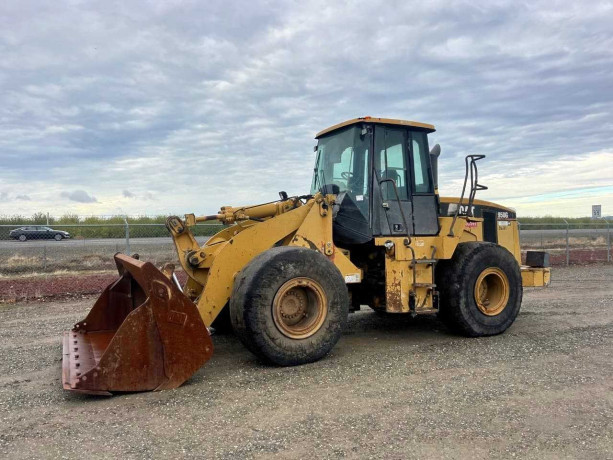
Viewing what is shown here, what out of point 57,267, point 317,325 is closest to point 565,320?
point 317,325

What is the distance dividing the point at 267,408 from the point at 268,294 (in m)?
1.22

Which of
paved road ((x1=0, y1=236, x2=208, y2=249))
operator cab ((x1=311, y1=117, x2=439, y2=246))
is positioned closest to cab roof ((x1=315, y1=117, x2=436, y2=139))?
operator cab ((x1=311, y1=117, x2=439, y2=246))

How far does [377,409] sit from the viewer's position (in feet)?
14.1

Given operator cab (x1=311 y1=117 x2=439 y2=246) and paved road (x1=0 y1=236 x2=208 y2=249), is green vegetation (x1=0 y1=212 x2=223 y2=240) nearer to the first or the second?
paved road (x1=0 y1=236 x2=208 y2=249)

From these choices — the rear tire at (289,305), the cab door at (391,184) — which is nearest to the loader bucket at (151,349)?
the rear tire at (289,305)

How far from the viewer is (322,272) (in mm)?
5633

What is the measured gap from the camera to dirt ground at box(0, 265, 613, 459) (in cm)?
363

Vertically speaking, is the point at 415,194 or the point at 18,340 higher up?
the point at 415,194

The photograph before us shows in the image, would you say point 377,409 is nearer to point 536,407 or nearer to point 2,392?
point 536,407

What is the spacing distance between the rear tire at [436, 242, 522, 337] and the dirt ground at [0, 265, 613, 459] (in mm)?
248

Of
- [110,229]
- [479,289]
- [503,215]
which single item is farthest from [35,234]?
[479,289]

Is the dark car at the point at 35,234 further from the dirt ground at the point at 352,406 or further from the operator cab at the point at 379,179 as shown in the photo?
the operator cab at the point at 379,179

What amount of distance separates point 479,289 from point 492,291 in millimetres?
300

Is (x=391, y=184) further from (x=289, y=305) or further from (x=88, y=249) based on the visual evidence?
(x=88, y=249)
